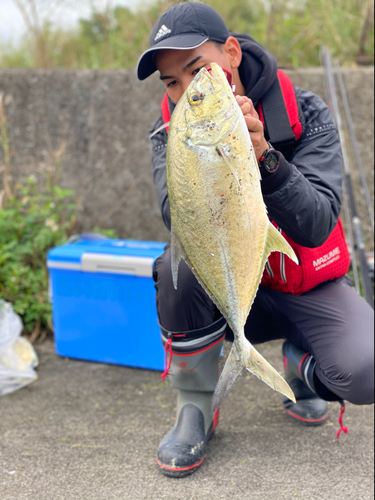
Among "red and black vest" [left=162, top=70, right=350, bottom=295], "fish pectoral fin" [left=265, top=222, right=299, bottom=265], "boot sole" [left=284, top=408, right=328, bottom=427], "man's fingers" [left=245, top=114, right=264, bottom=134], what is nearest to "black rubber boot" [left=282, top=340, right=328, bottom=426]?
"boot sole" [left=284, top=408, right=328, bottom=427]

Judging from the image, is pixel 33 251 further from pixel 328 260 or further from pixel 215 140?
pixel 215 140

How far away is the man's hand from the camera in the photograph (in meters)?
1.50

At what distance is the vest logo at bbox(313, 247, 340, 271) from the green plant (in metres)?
2.05

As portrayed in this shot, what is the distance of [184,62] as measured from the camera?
1.89 metres

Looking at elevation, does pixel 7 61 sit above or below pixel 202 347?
above

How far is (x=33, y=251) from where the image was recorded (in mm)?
3535

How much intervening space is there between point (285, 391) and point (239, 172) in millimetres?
734

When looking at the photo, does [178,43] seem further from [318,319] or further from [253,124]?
[318,319]

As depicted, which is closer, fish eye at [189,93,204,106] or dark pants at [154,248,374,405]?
fish eye at [189,93,204,106]

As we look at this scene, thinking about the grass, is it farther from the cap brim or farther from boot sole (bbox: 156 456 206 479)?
boot sole (bbox: 156 456 206 479)

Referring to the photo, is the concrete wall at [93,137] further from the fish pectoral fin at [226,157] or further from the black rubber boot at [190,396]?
the fish pectoral fin at [226,157]

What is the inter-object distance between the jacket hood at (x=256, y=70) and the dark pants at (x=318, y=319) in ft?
2.57

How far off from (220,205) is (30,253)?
2414 mm

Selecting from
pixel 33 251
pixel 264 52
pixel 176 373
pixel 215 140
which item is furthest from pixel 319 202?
pixel 33 251
